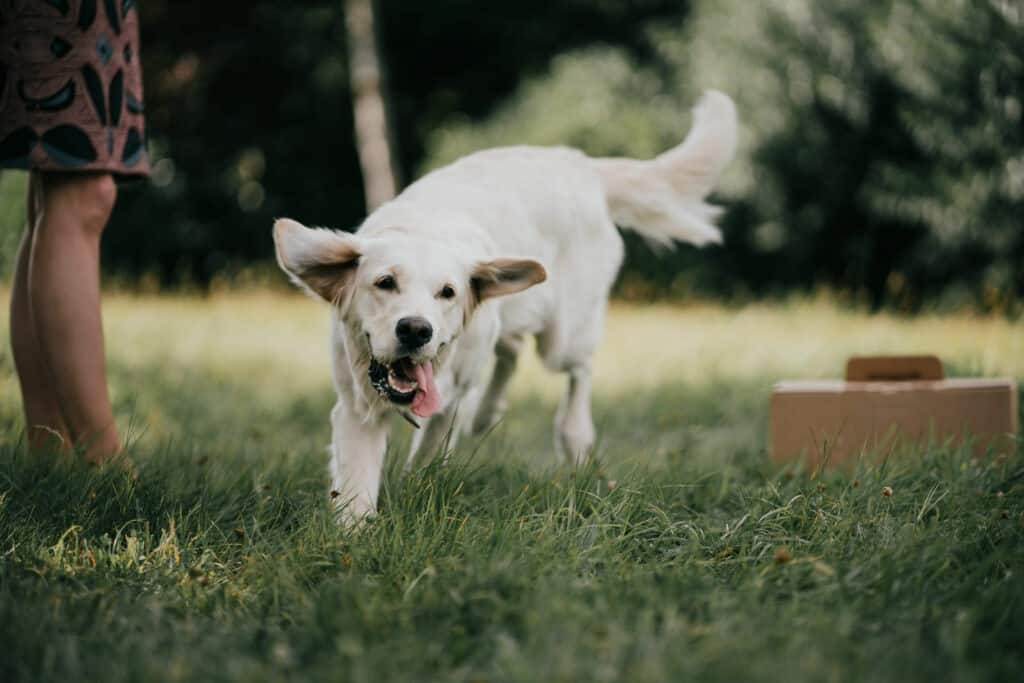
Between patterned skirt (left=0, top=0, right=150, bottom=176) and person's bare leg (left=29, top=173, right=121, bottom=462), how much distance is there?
0.38 feet

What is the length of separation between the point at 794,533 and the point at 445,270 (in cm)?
103

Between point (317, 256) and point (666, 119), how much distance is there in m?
8.52

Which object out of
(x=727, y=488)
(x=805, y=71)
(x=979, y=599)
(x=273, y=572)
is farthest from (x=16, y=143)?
(x=805, y=71)

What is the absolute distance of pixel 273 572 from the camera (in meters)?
2.01

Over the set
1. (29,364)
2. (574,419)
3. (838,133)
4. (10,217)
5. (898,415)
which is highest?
(838,133)

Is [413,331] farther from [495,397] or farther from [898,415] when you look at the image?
[898,415]

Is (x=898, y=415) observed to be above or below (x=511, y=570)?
below

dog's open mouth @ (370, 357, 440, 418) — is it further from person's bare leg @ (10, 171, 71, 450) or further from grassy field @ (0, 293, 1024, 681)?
person's bare leg @ (10, 171, 71, 450)

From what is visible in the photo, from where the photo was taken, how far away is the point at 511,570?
1895 millimetres

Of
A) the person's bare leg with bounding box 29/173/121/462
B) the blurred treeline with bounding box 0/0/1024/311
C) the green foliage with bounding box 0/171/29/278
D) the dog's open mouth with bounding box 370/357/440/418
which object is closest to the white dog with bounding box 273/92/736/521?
the dog's open mouth with bounding box 370/357/440/418

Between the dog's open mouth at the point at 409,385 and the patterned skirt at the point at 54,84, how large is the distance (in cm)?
102

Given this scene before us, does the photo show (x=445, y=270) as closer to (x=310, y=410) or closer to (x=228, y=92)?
(x=310, y=410)

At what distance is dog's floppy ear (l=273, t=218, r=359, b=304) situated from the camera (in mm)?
2607

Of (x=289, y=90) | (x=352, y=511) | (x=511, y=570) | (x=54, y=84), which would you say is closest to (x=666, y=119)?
(x=289, y=90)
